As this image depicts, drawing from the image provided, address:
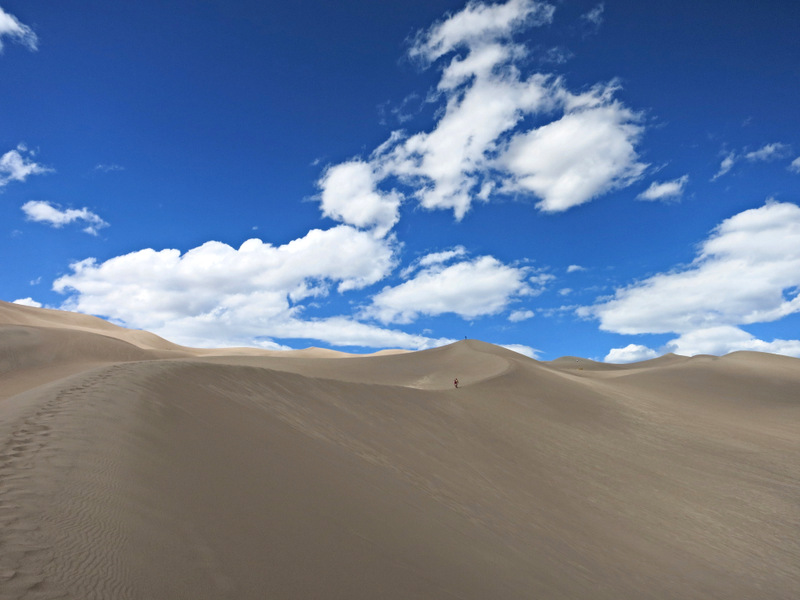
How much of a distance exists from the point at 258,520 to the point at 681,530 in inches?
460

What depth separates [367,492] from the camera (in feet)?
24.5

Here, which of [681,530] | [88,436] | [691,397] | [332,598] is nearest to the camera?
[332,598]

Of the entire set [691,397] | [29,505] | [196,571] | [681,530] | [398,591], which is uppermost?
[691,397]

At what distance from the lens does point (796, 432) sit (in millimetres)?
22266

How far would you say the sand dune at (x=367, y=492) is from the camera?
3.73m

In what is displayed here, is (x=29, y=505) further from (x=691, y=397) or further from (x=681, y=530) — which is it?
(x=691, y=397)

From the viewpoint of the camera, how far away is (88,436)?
18.2ft

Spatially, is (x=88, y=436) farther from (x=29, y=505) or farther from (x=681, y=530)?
(x=681, y=530)

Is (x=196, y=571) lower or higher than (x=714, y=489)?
higher

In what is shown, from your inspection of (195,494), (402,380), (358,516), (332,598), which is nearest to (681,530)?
(358,516)

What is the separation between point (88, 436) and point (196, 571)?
9.83ft

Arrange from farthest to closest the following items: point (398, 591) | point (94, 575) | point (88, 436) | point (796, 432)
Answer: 1. point (796, 432)
2. point (88, 436)
3. point (398, 591)
4. point (94, 575)

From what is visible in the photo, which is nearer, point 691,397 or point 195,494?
point 195,494

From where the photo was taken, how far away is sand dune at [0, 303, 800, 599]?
3.73m
